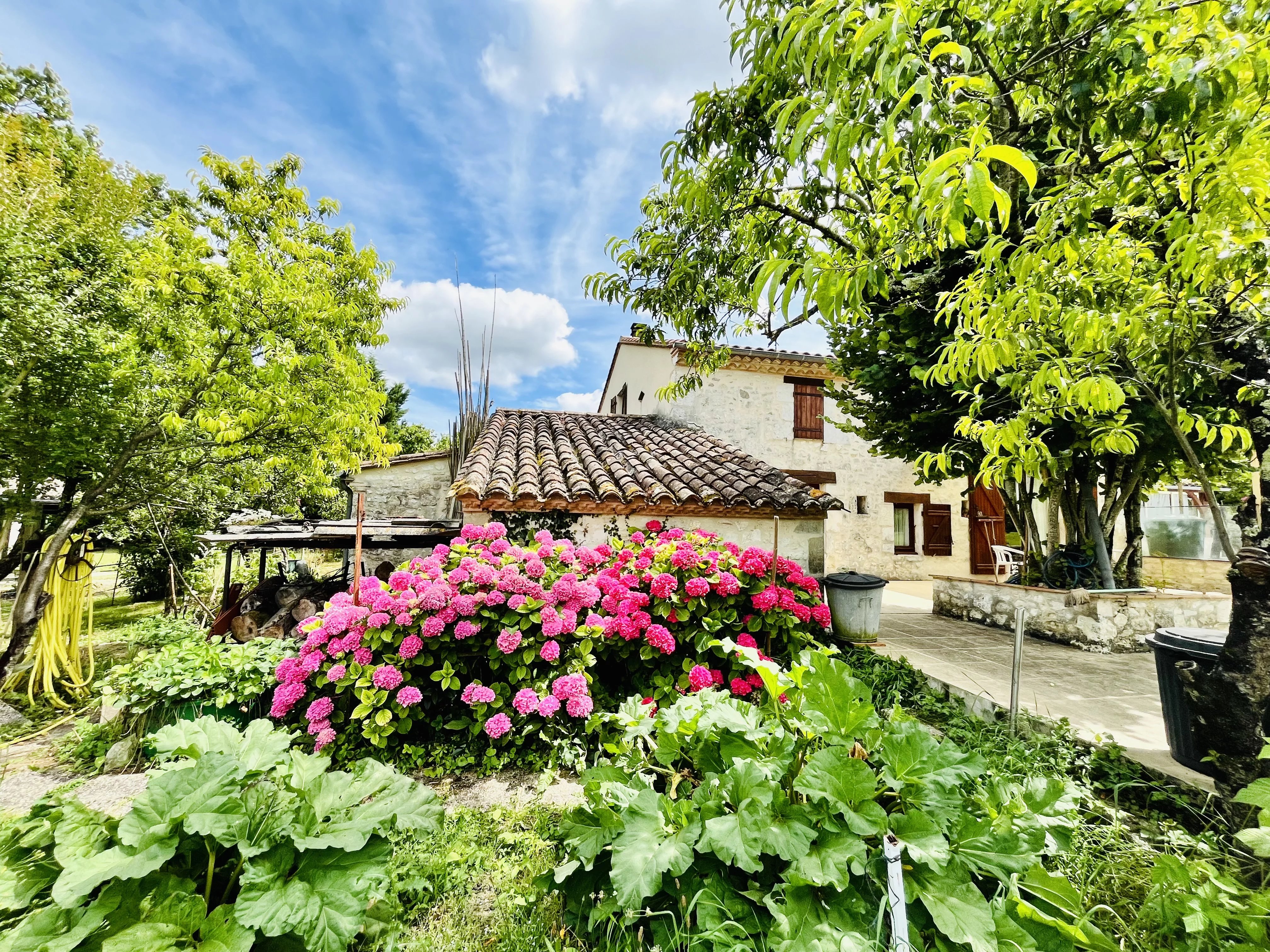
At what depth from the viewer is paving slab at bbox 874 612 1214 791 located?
3.46m

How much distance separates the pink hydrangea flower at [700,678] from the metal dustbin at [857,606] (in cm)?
227

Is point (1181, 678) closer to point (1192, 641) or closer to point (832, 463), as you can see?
point (1192, 641)

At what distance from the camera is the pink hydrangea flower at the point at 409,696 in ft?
11.3

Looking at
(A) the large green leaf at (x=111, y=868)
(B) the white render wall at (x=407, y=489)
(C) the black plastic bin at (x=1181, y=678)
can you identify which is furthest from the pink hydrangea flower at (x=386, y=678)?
(B) the white render wall at (x=407, y=489)

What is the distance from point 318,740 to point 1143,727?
608 centimetres

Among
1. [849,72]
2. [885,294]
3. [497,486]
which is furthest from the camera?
[497,486]

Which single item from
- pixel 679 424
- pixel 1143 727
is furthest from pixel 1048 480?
pixel 679 424

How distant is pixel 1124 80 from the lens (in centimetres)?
172

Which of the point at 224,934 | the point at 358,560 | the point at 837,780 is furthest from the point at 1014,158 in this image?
the point at 358,560

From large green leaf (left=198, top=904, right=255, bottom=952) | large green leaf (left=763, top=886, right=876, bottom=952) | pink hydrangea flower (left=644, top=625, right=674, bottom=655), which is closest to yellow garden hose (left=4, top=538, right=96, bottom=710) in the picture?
large green leaf (left=198, top=904, right=255, bottom=952)

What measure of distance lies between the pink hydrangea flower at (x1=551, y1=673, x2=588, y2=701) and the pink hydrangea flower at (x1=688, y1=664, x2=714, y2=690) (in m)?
0.90

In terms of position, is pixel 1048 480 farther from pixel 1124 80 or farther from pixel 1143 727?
pixel 1124 80

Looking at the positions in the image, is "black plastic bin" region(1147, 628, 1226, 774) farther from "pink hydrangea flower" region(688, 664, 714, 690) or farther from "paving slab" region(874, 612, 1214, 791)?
"pink hydrangea flower" region(688, 664, 714, 690)

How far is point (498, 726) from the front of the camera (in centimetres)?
346
